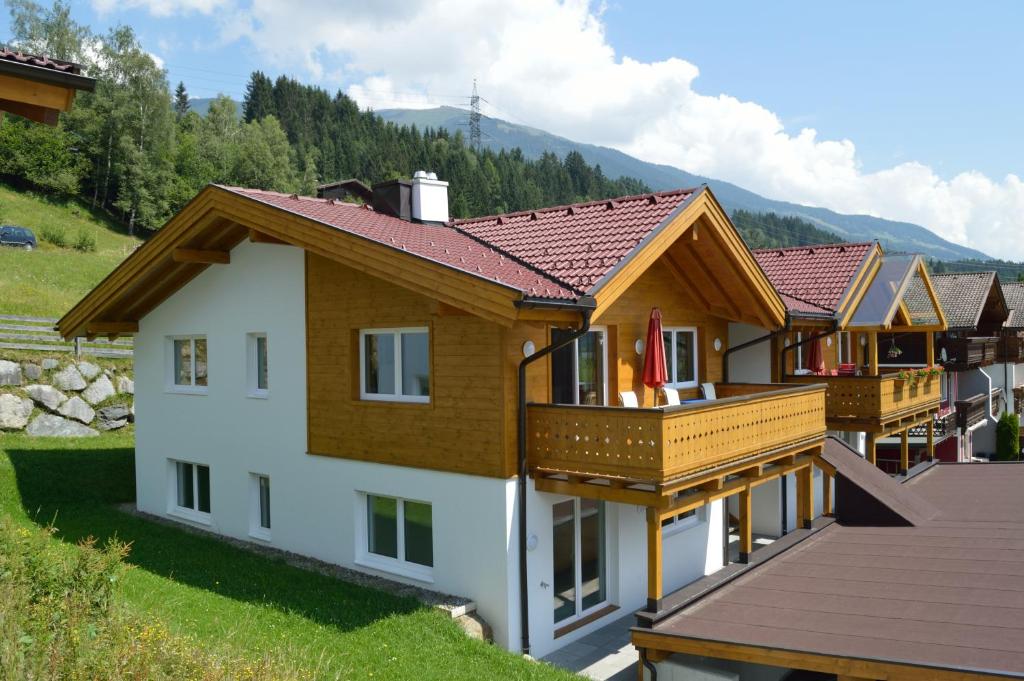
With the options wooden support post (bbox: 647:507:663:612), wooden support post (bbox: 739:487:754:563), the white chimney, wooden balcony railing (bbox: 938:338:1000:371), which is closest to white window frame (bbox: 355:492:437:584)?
wooden support post (bbox: 647:507:663:612)

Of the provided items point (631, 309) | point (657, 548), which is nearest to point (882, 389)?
point (631, 309)

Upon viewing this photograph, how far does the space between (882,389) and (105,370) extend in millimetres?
21949

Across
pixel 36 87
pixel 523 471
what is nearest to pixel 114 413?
pixel 523 471

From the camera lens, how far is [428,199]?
1573 centimetres

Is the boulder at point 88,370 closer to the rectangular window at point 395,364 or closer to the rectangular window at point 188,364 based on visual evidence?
the rectangular window at point 188,364

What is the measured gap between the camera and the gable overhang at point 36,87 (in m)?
6.04

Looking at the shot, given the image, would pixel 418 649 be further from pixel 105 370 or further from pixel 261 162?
pixel 261 162

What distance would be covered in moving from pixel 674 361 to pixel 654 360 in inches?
94.3

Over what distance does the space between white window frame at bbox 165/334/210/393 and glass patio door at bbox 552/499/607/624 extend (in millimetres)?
7808

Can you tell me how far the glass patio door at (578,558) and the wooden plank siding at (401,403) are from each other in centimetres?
183

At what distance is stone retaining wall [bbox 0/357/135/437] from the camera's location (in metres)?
22.0

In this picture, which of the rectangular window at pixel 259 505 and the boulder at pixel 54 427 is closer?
the rectangular window at pixel 259 505

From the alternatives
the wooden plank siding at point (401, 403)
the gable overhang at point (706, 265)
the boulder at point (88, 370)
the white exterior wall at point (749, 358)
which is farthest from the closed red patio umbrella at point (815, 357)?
the boulder at point (88, 370)

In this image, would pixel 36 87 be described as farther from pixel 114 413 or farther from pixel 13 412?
pixel 114 413
